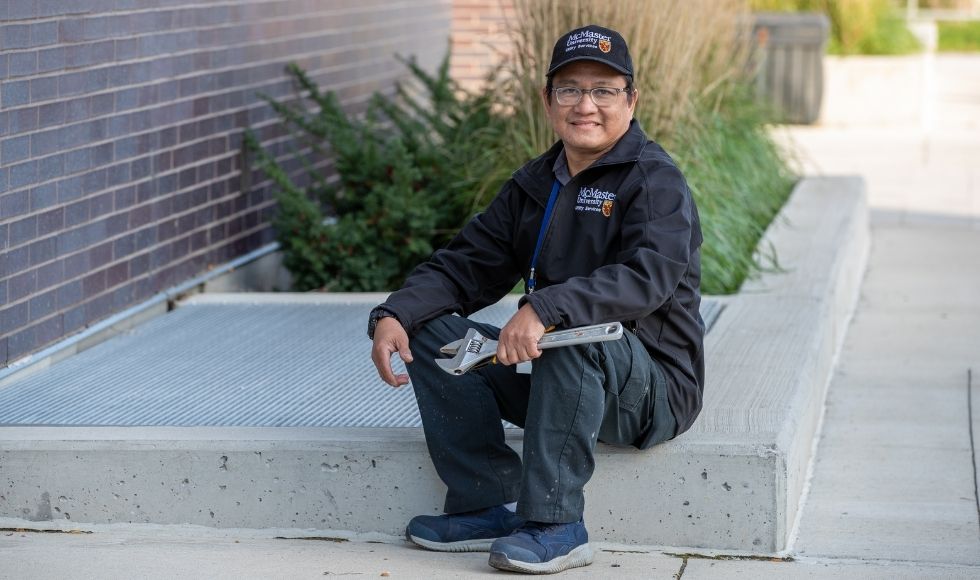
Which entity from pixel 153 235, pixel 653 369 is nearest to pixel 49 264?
pixel 153 235

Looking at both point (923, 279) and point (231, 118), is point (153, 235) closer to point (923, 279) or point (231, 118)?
point (231, 118)

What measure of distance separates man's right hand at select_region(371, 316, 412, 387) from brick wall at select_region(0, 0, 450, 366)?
5.71 ft

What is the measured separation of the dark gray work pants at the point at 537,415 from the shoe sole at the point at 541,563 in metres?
0.10

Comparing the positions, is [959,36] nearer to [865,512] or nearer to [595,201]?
[865,512]

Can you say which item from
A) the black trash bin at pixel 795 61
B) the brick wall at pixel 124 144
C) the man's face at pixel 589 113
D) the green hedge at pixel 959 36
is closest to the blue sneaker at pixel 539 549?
the man's face at pixel 589 113

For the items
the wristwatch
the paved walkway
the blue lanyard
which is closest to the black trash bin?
the paved walkway

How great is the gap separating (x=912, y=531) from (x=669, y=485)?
762mm

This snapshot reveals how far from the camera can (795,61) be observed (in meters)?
13.7

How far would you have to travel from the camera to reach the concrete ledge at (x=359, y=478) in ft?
12.2

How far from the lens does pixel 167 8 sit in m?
5.78

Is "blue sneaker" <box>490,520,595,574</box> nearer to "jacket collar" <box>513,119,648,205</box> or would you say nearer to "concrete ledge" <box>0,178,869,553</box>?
"concrete ledge" <box>0,178,869,553</box>

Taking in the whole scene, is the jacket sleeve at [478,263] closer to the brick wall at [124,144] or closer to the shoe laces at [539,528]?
the shoe laces at [539,528]

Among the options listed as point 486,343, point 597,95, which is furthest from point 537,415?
point 597,95

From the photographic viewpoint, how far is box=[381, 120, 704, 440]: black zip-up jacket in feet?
11.1
